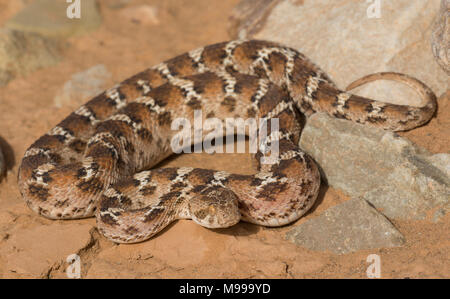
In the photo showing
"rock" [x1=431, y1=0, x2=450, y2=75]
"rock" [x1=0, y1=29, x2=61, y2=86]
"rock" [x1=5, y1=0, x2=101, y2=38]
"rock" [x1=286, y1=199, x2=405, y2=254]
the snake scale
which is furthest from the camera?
"rock" [x1=5, y1=0, x2=101, y2=38]

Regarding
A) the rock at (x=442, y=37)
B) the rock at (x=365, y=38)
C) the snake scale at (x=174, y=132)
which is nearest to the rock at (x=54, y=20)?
the snake scale at (x=174, y=132)

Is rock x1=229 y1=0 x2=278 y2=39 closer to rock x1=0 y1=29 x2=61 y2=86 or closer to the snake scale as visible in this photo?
the snake scale

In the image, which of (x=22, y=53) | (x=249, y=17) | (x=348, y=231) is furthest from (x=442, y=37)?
(x=22, y=53)

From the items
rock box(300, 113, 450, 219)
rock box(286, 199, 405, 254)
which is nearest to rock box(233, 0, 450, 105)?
rock box(300, 113, 450, 219)

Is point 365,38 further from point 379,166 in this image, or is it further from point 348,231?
point 348,231

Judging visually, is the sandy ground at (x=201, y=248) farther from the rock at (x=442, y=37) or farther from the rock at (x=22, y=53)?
the rock at (x=22, y=53)

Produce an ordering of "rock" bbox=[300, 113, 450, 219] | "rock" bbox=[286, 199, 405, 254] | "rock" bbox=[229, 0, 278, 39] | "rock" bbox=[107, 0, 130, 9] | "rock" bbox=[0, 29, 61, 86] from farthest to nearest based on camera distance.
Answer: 1. "rock" bbox=[107, 0, 130, 9]
2. "rock" bbox=[0, 29, 61, 86]
3. "rock" bbox=[229, 0, 278, 39]
4. "rock" bbox=[300, 113, 450, 219]
5. "rock" bbox=[286, 199, 405, 254]
